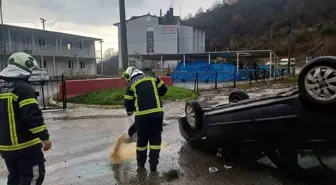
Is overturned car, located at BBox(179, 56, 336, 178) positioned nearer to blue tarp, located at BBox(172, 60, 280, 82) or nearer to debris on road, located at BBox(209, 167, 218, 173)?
debris on road, located at BBox(209, 167, 218, 173)

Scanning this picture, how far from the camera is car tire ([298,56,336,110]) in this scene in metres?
3.02

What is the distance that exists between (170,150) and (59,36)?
39.3 m

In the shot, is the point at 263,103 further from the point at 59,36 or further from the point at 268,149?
the point at 59,36

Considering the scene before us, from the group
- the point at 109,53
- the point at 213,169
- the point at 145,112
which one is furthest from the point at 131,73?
the point at 109,53

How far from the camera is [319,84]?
3.08 metres

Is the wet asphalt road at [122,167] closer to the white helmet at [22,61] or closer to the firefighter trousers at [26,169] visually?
the firefighter trousers at [26,169]

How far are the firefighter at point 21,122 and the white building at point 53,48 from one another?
1277 inches

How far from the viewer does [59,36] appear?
1614 inches

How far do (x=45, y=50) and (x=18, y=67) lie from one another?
3797 cm

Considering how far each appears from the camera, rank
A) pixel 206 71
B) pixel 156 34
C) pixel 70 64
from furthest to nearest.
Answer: pixel 156 34, pixel 70 64, pixel 206 71

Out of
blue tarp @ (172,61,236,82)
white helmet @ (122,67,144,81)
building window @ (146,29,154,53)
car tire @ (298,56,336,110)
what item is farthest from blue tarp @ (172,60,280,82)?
building window @ (146,29,154,53)

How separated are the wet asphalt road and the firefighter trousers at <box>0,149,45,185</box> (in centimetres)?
101

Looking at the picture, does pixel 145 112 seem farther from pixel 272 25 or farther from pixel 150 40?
pixel 272 25

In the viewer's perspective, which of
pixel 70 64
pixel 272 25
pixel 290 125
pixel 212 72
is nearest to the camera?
pixel 290 125
